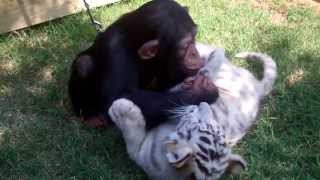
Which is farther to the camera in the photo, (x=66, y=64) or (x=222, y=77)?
(x=66, y=64)

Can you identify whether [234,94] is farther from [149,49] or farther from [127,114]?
[127,114]

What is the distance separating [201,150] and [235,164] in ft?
0.81

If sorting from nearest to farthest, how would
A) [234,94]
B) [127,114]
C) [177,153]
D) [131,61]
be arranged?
[177,153] → [127,114] → [234,94] → [131,61]

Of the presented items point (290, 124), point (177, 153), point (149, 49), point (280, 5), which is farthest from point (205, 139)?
point (280, 5)

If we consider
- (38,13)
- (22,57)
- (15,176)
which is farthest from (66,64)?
(15,176)

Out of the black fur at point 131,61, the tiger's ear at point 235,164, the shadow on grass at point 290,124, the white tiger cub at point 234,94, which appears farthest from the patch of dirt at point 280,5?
the tiger's ear at point 235,164

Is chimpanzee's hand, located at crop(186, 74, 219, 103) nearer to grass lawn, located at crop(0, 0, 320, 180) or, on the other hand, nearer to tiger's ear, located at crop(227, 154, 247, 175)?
grass lawn, located at crop(0, 0, 320, 180)

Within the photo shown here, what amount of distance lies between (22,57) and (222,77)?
5.56 feet

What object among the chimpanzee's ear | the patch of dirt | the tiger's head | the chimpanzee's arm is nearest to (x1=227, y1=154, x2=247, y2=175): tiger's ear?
the tiger's head

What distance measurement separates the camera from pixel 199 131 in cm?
283

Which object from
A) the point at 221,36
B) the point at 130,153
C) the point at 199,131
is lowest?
the point at 221,36

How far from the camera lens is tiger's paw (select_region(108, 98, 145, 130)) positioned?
118 inches

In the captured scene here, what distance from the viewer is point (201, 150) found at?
275 cm

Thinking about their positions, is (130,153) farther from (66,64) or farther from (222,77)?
(66,64)
